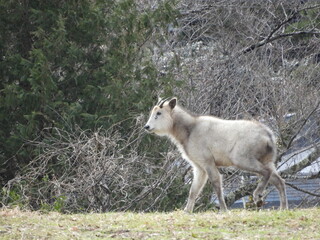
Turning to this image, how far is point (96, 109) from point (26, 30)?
263 cm

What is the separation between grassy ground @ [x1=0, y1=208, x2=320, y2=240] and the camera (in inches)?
378

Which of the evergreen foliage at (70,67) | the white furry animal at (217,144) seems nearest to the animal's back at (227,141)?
the white furry animal at (217,144)

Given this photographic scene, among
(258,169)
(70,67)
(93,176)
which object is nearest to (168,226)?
(258,169)

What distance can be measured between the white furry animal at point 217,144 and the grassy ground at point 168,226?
55.2 inches

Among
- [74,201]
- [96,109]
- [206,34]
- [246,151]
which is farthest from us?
[206,34]

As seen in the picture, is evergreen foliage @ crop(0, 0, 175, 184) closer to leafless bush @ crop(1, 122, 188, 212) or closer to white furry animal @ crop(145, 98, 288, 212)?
leafless bush @ crop(1, 122, 188, 212)

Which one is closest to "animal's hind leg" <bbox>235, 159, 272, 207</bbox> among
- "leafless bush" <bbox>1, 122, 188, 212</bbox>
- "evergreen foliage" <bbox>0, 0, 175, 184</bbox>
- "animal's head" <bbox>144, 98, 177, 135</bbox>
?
"animal's head" <bbox>144, 98, 177, 135</bbox>

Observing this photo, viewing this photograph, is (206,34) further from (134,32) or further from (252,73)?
(134,32)

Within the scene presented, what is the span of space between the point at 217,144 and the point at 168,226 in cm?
294

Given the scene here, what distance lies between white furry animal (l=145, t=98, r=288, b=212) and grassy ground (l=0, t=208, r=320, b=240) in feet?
4.60

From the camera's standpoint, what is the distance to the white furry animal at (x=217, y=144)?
12.5 metres

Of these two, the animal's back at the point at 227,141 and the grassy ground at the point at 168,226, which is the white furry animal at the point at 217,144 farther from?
the grassy ground at the point at 168,226

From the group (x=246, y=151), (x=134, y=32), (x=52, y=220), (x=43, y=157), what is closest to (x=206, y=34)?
(x=134, y=32)

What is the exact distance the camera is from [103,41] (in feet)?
61.1
